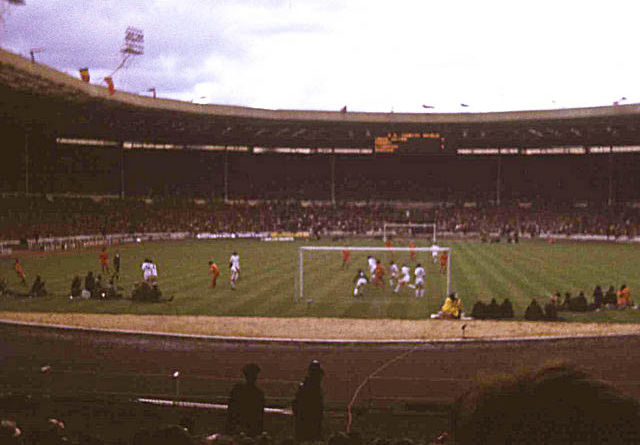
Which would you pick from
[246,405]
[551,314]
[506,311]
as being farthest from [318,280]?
[246,405]

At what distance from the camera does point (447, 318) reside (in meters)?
19.3

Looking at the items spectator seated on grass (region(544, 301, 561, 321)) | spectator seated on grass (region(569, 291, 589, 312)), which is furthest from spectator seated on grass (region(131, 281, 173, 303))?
spectator seated on grass (region(569, 291, 589, 312))

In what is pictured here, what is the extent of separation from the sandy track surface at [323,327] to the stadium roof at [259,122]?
27465 millimetres

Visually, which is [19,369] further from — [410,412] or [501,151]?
[501,151]

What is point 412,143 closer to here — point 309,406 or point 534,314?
point 534,314

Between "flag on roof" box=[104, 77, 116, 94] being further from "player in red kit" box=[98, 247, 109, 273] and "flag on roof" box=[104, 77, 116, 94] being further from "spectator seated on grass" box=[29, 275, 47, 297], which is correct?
"spectator seated on grass" box=[29, 275, 47, 297]

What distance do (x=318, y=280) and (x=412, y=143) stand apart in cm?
3789

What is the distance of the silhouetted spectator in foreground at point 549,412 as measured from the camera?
1.24 meters

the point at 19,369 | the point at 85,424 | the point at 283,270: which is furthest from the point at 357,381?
the point at 283,270

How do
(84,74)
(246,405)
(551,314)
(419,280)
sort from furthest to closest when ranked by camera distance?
1. (84,74)
2. (419,280)
3. (551,314)
4. (246,405)

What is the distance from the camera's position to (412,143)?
63.2 meters

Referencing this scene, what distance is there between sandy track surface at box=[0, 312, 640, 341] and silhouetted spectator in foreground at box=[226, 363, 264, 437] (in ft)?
29.4

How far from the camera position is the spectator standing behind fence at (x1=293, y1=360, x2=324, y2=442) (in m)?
8.04

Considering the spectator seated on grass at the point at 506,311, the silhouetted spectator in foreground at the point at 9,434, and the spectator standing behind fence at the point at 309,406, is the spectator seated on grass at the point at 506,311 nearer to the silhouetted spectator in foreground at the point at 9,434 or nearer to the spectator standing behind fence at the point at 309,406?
the spectator standing behind fence at the point at 309,406
